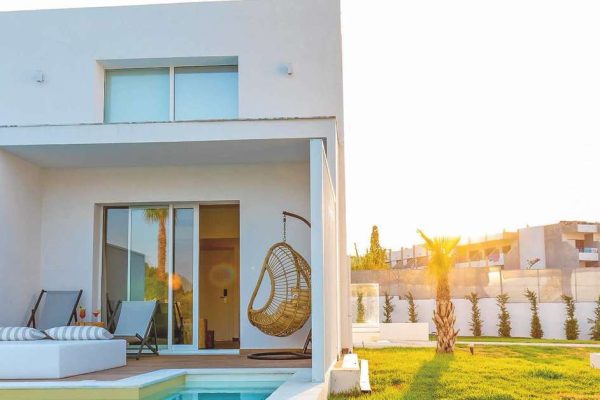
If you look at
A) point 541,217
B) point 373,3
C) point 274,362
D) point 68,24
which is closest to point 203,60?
point 68,24

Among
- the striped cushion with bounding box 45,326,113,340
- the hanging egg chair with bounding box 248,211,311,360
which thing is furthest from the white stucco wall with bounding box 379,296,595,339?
the striped cushion with bounding box 45,326,113,340

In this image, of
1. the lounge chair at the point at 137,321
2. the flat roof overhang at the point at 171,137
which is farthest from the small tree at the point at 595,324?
the lounge chair at the point at 137,321

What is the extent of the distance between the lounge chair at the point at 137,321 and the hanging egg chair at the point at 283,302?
146 cm

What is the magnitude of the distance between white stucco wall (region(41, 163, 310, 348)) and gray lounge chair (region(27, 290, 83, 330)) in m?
0.18

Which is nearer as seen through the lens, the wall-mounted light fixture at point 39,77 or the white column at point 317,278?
the white column at point 317,278

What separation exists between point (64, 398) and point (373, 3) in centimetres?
922

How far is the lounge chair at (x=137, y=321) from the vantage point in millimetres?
A: 10531

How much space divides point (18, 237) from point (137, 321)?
6.77 ft

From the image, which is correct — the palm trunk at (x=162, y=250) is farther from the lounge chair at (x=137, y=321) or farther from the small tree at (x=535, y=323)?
the small tree at (x=535, y=323)

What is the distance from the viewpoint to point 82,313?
10.9m

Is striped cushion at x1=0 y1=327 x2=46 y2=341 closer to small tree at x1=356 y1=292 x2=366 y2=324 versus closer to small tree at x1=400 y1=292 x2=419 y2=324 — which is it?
small tree at x1=356 y1=292 x2=366 y2=324

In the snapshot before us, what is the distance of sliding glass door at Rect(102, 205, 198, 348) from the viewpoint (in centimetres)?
1125

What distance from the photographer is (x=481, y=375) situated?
10305 mm

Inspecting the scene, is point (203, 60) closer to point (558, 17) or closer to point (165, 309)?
point (165, 309)
